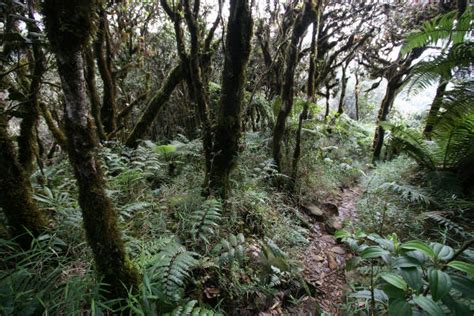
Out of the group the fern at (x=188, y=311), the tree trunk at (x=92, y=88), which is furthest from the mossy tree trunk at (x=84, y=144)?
the tree trunk at (x=92, y=88)

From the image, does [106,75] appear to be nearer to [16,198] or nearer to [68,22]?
[16,198]

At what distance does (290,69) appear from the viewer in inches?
145

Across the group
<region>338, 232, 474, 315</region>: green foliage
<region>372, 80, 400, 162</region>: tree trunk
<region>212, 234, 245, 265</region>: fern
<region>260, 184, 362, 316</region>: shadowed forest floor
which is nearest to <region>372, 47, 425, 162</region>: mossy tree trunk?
<region>372, 80, 400, 162</region>: tree trunk

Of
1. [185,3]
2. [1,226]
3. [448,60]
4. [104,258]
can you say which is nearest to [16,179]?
[1,226]

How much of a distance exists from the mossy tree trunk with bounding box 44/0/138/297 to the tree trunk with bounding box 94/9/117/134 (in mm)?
2891

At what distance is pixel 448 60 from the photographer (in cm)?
369

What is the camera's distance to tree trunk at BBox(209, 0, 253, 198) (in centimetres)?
258

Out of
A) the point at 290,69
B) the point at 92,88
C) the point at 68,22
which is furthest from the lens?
the point at 290,69

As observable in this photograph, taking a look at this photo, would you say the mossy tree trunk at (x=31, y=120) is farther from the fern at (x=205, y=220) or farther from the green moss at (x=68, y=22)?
the fern at (x=205, y=220)

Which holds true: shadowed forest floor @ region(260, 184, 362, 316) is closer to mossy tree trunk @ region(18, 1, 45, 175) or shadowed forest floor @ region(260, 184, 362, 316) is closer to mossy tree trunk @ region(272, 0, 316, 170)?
mossy tree trunk @ region(272, 0, 316, 170)

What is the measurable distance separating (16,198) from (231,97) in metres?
1.95

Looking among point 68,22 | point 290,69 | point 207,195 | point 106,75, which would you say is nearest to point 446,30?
point 290,69

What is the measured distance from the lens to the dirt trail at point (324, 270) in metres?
2.24

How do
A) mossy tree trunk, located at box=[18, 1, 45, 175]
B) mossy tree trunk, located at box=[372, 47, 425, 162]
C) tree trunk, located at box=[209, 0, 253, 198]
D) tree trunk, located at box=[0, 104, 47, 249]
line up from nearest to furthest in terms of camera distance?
tree trunk, located at box=[0, 104, 47, 249] < mossy tree trunk, located at box=[18, 1, 45, 175] < tree trunk, located at box=[209, 0, 253, 198] < mossy tree trunk, located at box=[372, 47, 425, 162]
